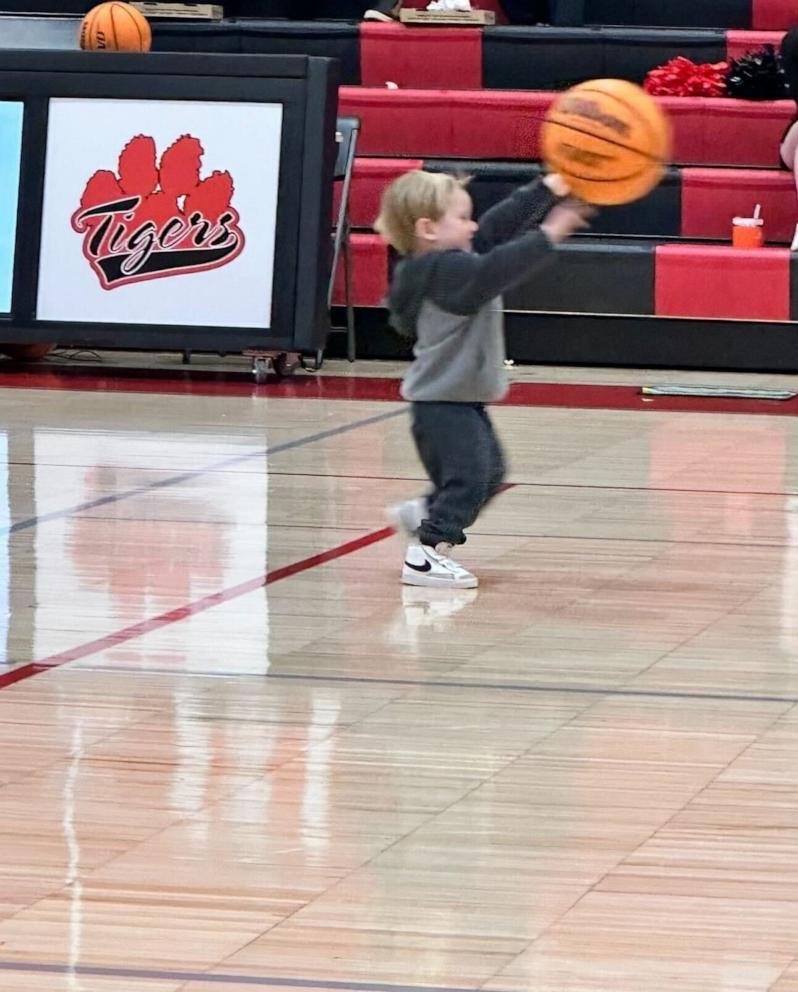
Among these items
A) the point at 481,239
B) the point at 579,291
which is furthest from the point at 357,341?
the point at 481,239

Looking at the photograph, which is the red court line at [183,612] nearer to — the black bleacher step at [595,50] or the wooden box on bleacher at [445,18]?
the black bleacher step at [595,50]

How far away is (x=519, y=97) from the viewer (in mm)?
12172

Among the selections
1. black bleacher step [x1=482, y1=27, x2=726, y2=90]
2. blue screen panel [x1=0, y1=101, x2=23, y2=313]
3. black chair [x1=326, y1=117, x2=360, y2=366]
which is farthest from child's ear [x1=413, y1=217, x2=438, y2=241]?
black bleacher step [x1=482, y1=27, x2=726, y2=90]

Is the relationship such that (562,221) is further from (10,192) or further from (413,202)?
(10,192)

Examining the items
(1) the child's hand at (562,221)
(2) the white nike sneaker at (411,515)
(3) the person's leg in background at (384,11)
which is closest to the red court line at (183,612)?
(2) the white nike sneaker at (411,515)

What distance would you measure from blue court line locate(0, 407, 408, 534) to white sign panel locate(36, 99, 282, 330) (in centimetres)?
133

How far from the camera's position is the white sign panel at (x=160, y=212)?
1023 centimetres

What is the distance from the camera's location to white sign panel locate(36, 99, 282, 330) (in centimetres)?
1023

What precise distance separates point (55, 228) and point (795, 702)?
6723 mm

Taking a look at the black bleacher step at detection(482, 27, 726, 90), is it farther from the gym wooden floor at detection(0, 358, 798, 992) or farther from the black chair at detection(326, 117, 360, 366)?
the gym wooden floor at detection(0, 358, 798, 992)

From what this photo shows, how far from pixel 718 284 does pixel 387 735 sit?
283 inches

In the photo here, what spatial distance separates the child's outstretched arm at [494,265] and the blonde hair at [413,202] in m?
0.11

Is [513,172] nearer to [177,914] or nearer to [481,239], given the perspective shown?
[481,239]

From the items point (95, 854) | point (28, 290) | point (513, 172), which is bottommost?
point (95, 854)
